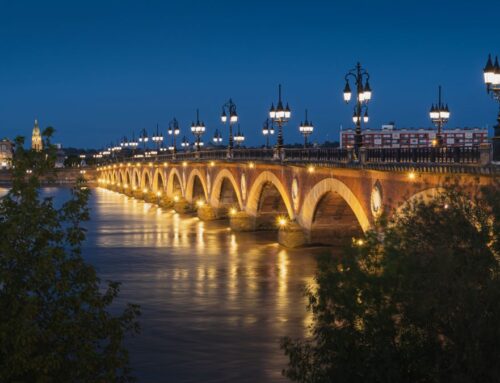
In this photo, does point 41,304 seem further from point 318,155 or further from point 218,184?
point 218,184

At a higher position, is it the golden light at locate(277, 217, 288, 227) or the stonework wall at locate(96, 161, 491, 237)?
the stonework wall at locate(96, 161, 491, 237)

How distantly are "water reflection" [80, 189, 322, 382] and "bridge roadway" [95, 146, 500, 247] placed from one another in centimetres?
193

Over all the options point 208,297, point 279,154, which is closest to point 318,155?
point 279,154

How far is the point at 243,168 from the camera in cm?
5356

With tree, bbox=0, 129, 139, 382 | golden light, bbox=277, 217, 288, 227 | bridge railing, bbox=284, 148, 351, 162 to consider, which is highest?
bridge railing, bbox=284, 148, 351, 162

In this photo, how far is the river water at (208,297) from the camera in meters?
20.6

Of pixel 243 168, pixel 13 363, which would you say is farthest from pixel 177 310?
pixel 243 168

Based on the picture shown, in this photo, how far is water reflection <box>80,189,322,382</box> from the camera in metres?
20.6

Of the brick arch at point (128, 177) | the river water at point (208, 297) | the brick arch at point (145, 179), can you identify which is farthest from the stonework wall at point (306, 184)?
the brick arch at point (128, 177)

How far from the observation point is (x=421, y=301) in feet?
37.6

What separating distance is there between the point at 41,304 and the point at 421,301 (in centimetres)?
566

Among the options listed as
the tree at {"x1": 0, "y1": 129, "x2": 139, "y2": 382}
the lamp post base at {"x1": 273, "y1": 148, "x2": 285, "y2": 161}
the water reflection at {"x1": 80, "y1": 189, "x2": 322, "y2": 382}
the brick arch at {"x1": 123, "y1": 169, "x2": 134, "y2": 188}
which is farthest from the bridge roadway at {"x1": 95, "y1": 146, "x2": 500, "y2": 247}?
the brick arch at {"x1": 123, "y1": 169, "x2": 134, "y2": 188}

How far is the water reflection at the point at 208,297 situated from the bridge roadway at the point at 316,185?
6.34 feet

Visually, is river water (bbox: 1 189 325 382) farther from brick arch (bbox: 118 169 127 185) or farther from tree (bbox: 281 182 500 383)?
brick arch (bbox: 118 169 127 185)
